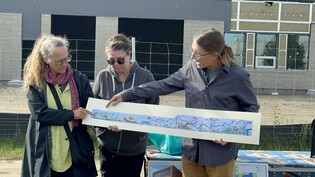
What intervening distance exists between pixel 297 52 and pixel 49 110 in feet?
74.1

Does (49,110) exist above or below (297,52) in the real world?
below

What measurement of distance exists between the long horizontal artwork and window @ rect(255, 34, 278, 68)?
68.7 ft

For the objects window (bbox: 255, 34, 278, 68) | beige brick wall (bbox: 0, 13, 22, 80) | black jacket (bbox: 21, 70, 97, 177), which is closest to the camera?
black jacket (bbox: 21, 70, 97, 177)

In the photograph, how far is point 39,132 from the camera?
12.4 ft


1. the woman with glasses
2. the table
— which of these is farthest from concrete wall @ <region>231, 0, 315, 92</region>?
the woman with glasses

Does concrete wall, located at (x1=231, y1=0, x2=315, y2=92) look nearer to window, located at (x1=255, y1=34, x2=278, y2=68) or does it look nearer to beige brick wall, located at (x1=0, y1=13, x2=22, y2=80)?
window, located at (x1=255, y1=34, x2=278, y2=68)

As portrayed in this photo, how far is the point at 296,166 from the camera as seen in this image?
4.94 meters

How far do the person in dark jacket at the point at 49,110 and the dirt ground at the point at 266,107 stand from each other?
3.06 metres

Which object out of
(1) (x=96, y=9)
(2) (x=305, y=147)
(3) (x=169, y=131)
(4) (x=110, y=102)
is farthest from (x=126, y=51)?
(1) (x=96, y=9)

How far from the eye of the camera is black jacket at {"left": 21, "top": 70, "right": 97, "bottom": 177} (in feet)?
12.2

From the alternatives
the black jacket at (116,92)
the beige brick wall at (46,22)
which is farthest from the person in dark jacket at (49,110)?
the beige brick wall at (46,22)

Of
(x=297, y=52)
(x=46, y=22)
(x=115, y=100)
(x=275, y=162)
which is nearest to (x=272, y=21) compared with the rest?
(x=297, y=52)

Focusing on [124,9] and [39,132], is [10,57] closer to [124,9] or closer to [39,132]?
[124,9]

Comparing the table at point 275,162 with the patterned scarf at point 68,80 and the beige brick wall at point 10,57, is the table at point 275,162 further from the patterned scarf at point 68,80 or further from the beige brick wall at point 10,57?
the beige brick wall at point 10,57
